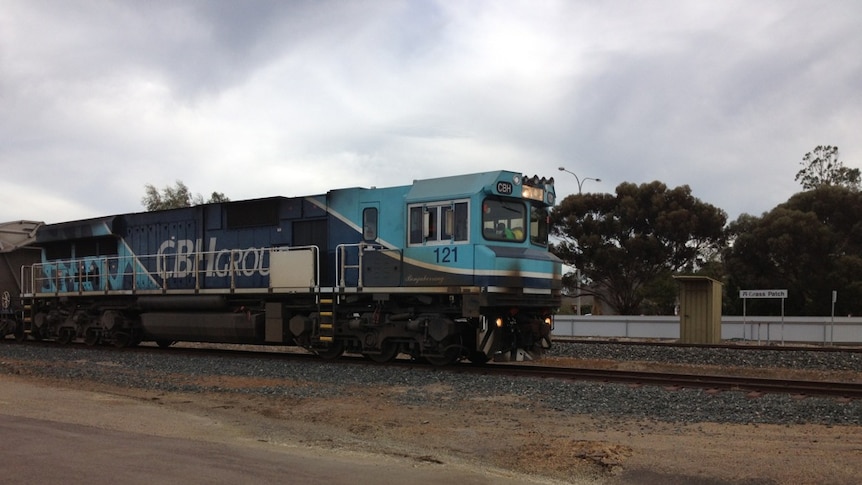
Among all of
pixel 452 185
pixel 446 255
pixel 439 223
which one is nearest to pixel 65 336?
pixel 439 223

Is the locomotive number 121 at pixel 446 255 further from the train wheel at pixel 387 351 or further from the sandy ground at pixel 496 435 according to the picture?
the sandy ground at pixel 496 435

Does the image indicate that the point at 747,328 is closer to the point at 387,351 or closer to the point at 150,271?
the point at 387,351

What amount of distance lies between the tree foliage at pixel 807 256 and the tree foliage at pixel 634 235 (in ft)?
8.23

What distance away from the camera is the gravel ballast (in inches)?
368

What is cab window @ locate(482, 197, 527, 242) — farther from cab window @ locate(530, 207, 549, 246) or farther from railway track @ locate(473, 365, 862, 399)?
railway track @ locate(473, 365, 862, 399)

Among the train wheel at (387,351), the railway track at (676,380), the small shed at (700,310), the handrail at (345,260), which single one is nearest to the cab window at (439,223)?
the handrail at (345,260)

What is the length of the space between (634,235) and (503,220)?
30.0 metres

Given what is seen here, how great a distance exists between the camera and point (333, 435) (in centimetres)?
809

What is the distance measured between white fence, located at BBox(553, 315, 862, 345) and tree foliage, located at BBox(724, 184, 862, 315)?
1132 cm

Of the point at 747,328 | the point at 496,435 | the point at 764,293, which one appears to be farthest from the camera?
the point at 747,328

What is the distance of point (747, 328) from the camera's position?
26328 millimetres

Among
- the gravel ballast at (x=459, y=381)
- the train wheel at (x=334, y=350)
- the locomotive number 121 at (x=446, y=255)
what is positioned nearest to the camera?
the gravel ballast at (x=459, y=381)

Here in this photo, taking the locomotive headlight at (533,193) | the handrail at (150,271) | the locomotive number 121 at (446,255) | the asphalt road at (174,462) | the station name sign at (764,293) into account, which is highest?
the locomotive headlight at (533,193)

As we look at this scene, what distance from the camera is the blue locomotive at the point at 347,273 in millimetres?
13727
